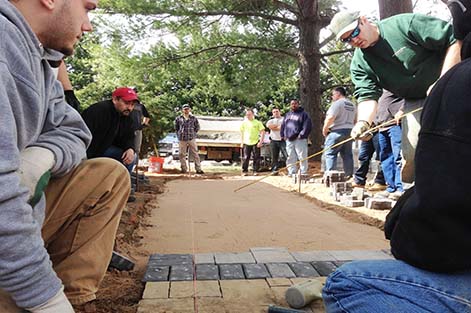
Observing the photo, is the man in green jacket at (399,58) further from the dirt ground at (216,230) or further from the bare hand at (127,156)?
the bare hand at (127,156)

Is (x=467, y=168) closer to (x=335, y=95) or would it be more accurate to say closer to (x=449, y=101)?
(x=449, y=101)

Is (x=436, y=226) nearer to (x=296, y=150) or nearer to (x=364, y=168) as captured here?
(x=364, y=168)

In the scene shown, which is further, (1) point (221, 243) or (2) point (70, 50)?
(1) point (221, 243)

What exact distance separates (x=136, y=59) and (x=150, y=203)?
6090 millimetres

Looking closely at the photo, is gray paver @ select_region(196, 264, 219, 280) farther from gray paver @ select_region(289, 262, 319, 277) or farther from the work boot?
the work boot

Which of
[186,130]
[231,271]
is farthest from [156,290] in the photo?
[186,130]

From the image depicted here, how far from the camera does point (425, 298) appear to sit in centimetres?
102

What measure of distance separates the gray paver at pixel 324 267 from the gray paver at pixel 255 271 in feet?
0.97

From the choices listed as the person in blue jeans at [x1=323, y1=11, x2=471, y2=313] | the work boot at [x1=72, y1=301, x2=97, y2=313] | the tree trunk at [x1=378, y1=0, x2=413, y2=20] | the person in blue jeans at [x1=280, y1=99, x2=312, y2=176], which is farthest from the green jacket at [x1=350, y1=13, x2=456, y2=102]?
the person in blue jeans at [x1=280, y1=99, x2=312, y2=176]

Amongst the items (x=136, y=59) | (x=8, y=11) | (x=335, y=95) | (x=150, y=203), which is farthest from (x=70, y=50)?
(x=136, y=59)

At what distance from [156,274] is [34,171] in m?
1.22

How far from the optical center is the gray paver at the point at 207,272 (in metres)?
2.31

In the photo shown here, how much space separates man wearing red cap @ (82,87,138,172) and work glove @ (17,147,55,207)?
8.71 feet

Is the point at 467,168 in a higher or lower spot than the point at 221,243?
higher
